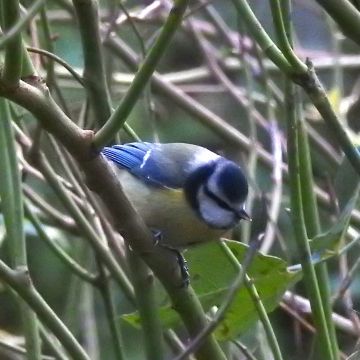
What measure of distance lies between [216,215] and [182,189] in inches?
3.3

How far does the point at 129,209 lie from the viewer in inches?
32.2

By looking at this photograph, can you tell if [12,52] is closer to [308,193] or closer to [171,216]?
[308,193]

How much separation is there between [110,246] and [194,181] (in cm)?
18

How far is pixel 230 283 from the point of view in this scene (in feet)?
3.35

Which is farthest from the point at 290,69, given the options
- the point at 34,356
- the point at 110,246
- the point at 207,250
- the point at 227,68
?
the point at 227,68

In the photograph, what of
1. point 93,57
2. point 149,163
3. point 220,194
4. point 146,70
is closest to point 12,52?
point 146,70

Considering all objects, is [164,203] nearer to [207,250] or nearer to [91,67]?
[207,250]

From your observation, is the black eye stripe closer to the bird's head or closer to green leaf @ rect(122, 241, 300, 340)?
the bird's head

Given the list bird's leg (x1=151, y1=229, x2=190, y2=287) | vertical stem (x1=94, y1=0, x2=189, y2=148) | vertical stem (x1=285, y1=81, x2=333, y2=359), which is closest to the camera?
vertical stem (x1=94, y1=0, x2=189, y2=148)

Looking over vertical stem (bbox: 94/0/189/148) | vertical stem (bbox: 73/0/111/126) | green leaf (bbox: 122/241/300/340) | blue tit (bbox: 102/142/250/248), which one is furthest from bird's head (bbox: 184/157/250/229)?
vertical stem (bbox: 94/0/189/148)

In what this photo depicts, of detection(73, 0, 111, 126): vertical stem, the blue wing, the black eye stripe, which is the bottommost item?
the black eye stripe

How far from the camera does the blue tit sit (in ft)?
3.96

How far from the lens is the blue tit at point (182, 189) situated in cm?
121

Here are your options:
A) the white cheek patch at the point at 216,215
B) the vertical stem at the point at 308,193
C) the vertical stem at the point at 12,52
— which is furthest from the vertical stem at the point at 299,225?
the white cheek patch at the point at 216,215
